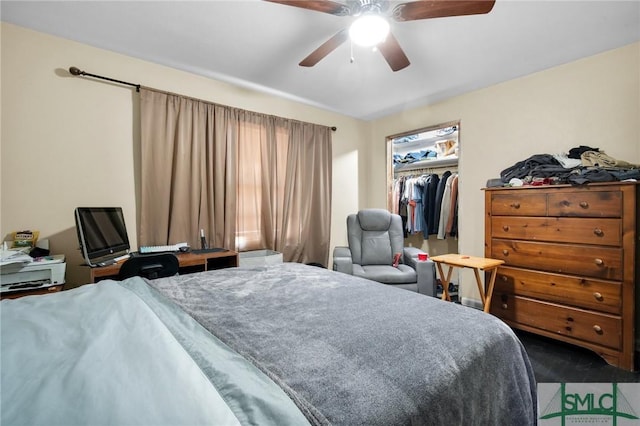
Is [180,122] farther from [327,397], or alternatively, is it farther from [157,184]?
[327,397]

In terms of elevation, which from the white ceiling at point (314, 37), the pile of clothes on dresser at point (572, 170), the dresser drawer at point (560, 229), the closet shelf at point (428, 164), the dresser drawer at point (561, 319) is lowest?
the dresser drawer at point (561, 319)

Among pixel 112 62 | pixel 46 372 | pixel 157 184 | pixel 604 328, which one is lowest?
pixel 604 328

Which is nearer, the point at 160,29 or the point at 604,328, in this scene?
the point at 604,328

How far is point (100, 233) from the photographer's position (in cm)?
212

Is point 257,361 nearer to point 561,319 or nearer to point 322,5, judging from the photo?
point 322,5

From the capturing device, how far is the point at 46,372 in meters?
0.55

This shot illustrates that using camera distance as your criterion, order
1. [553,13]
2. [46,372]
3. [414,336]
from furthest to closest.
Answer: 1. [553,13]
2. [414,336]
3. [46,372]

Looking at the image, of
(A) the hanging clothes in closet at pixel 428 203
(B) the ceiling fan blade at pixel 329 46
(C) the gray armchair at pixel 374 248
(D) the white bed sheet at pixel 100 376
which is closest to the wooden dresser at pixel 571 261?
(C) the gray armchair at pixel 374 248

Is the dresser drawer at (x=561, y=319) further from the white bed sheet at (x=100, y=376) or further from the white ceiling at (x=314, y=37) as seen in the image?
A: the white bed sheet at (x=100, y=376)

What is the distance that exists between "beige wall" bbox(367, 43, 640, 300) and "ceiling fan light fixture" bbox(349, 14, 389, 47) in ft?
6.56

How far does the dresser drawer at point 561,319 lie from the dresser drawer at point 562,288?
0.16ft

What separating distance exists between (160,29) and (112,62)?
26.2 inches

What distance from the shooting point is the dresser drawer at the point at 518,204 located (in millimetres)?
2312

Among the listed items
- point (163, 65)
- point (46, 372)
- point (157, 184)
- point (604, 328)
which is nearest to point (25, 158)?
point (157, 184)
